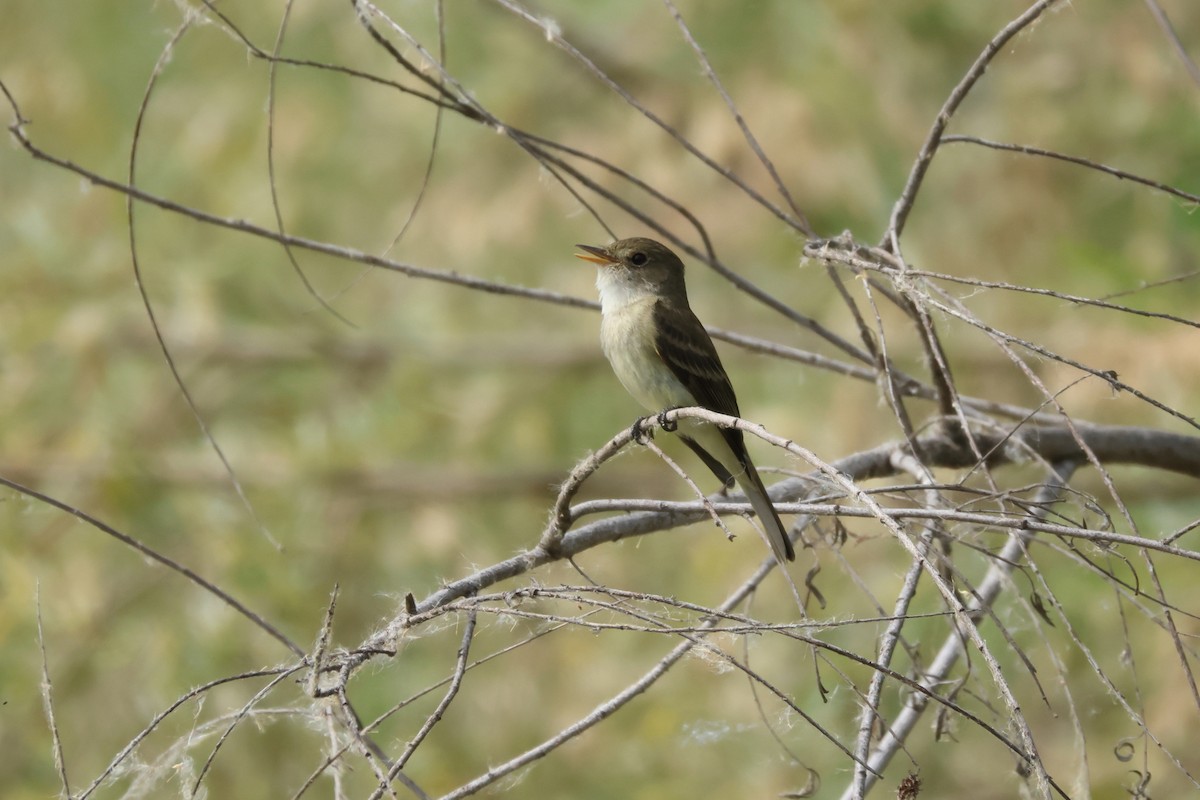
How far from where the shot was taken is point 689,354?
163 inches

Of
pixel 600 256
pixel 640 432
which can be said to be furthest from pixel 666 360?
pixel 640 432

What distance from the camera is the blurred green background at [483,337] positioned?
18.6 ft

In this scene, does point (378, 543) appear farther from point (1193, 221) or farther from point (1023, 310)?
point (1193, 221)

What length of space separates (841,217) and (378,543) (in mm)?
3113

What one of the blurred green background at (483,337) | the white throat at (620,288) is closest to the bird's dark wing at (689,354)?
the white throat at (620,288)

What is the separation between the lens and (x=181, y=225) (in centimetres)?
774

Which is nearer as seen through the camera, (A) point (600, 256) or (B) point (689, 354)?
(B) point (689, 354)

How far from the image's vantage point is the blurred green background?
5.67 meters

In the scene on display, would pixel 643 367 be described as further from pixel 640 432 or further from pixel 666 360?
pixel 640 432

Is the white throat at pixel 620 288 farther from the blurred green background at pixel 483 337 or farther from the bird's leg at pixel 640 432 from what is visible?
the blurred green background at pixel 483 337

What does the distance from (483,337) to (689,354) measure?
12.1 feet

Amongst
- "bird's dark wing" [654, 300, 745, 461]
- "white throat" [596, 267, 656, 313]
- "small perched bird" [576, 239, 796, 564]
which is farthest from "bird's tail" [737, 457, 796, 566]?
"white throat" [596, 267, 656, 313]

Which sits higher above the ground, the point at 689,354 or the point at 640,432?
the point at 689,354

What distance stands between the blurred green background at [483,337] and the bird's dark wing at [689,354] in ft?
4.41
